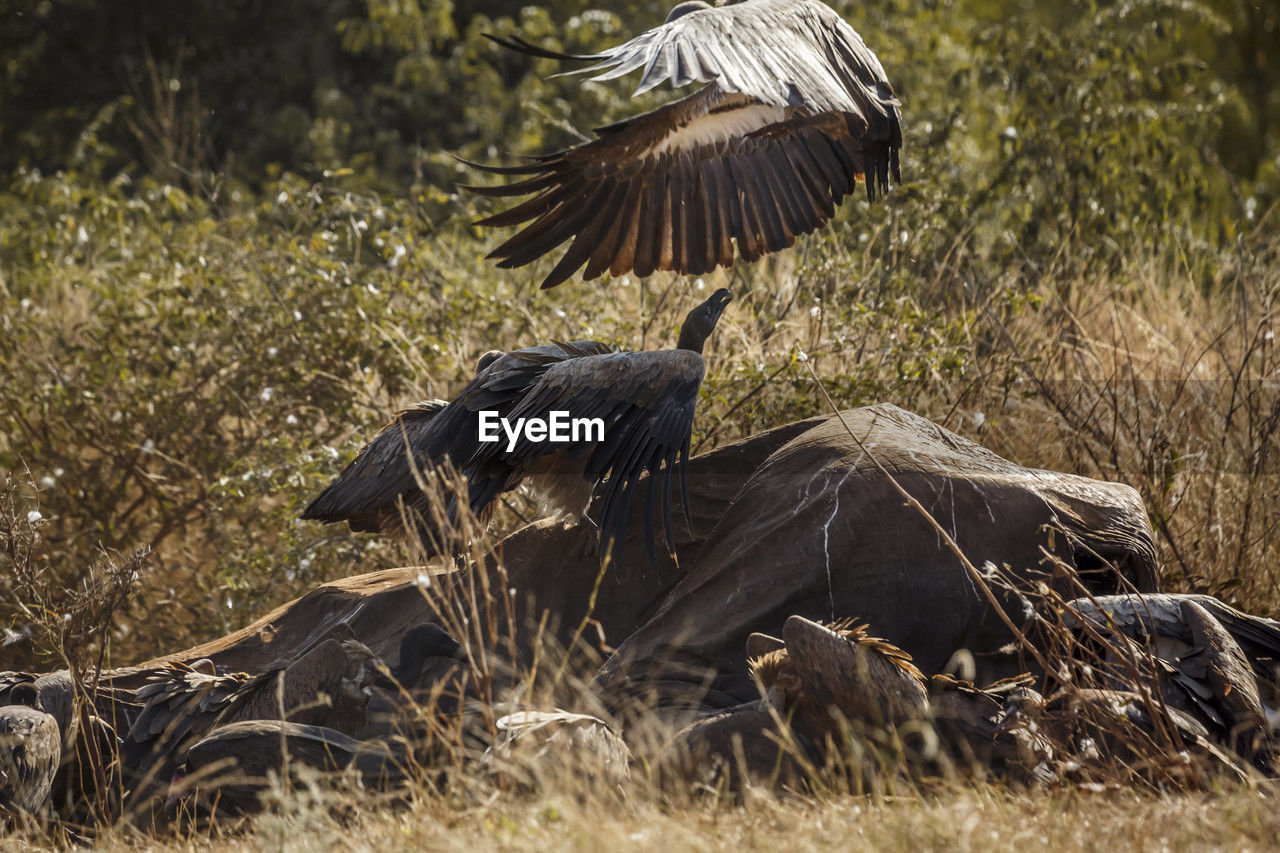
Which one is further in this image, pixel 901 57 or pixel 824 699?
pixel 901 57

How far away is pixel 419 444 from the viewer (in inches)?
164

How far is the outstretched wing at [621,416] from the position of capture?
3738 mm

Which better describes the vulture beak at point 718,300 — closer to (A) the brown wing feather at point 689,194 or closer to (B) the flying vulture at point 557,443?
(B) the flying vulture at point 557,443

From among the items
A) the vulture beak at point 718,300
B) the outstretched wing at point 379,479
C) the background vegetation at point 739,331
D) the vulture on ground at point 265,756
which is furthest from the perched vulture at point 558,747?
the background vegetation at point 739,331

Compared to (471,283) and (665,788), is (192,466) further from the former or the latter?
(665,788)

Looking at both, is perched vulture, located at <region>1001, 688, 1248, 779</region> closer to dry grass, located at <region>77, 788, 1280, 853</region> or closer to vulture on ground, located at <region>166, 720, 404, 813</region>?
dry grass, located at <region>77, 788, 1280, 853</region>

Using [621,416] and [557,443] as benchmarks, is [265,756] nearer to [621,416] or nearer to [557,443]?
[557,443]

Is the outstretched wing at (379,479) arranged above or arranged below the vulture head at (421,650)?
above

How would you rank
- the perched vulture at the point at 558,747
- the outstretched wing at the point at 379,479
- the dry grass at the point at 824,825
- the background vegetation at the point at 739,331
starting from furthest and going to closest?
the background vegetation at the point at 739,331
the outstretched wing at the point at 379,479
the perched vulture at the point at 558,747
the dry grass at the point at 824,825

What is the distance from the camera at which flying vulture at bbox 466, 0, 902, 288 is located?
4.15 m

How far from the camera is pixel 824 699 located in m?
3.14

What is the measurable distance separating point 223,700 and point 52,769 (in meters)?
0.51

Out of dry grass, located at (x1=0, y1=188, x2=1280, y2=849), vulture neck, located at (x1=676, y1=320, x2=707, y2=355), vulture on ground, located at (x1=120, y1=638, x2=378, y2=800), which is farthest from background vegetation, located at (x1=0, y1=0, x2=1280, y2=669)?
vulture neck, located at (x1=676, y1=320, x2=707, y2=355)

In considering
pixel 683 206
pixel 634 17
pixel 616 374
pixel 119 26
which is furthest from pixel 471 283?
pixel 119 26
